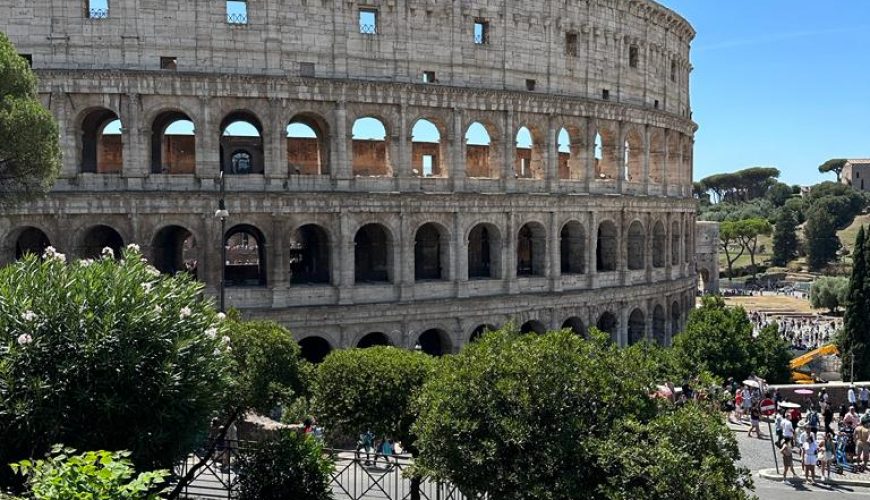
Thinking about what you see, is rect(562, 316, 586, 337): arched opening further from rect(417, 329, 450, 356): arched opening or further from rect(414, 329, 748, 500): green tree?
rect(414, 329, 748, 500): green tree

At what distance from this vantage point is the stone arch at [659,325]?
1385 inches

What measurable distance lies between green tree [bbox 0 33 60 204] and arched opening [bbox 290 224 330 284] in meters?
10.5

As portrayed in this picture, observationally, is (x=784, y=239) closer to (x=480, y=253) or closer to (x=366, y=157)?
(x=480, y=253)

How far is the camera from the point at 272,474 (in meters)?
11.8

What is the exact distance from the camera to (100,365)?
9492 millimetres

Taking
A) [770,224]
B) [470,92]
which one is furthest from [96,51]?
[770,224]

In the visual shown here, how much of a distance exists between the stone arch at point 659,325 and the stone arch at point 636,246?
90.1 inches

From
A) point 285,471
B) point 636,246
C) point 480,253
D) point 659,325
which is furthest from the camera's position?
point 659,325

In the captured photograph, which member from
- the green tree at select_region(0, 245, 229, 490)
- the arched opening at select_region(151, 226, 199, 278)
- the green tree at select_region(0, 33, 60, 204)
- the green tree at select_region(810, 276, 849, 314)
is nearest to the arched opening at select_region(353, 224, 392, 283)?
the arched opening at select_region(151, 226, 199, 278)

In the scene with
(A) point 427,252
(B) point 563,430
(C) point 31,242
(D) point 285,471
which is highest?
(C) point 31,242

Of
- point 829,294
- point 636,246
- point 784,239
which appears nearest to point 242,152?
point 636,246

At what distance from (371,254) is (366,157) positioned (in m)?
4.03

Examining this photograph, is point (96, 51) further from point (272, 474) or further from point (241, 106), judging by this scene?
point (272, 474)

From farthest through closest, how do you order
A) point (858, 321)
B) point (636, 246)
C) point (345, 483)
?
point (636, 246)
point (858, 321)
point (345, 483)
